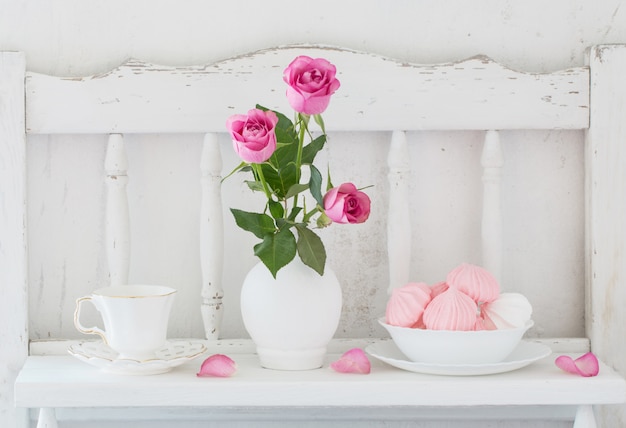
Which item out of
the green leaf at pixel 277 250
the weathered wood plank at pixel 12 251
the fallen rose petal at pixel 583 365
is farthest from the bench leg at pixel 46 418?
the fallen rose petal at pixel 583 365

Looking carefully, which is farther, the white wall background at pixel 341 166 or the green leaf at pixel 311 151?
the white wall background at pixel 341 166

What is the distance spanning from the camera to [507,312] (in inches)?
35.9

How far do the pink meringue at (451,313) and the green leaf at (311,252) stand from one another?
125 millimetres

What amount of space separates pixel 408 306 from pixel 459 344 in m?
0.07

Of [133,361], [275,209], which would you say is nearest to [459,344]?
[275,209]

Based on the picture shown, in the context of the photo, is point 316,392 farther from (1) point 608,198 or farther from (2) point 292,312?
(1) point 608,198

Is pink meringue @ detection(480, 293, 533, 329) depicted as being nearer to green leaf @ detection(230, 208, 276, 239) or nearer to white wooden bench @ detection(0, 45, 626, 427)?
white wooden bench @ detection(0, 45, 626, 427)

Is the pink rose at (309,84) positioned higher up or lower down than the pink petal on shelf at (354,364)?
higher up

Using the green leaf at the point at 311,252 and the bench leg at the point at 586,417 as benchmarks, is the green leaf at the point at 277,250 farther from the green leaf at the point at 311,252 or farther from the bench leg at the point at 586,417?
the bench leg at the point at 586,417

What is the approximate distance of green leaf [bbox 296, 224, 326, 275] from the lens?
0.89 meters

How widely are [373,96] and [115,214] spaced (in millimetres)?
345

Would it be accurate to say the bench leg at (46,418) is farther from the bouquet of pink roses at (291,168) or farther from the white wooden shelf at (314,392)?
the bouquet of pink roses at (291,168)

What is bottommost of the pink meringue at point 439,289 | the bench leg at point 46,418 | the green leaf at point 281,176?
the bench leg at point 46,418

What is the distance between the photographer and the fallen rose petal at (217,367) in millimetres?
897
